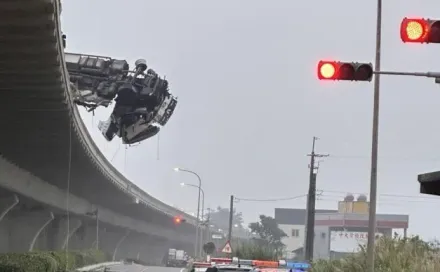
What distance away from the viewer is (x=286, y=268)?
26984mm

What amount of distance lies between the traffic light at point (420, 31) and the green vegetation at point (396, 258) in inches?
323

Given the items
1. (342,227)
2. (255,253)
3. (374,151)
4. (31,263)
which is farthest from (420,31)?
(342,227)

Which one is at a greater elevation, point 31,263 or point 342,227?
point 342,227

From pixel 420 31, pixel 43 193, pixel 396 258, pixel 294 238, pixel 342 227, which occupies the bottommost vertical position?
pixel 294 238

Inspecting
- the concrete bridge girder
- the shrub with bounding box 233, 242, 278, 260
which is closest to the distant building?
the concrete bridge girder

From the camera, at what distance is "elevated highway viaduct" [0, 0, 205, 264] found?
17.2 metres

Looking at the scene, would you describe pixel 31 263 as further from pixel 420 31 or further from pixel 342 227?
pixel 342 227

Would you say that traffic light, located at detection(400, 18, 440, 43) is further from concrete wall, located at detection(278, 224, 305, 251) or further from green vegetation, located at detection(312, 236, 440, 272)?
concrete wall, located at detection(278, 224, 305, 251)

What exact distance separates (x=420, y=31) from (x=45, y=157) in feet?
104

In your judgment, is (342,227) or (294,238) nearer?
(342,227)

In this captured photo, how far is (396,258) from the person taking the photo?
70.7 feet

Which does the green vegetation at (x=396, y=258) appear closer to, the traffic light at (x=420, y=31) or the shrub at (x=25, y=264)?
the traffic light at (x=420, y=31)

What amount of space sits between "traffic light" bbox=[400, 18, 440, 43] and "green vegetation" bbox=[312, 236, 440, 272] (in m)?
8.20

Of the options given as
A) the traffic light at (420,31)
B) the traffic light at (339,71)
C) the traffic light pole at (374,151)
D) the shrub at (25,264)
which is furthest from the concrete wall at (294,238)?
the traffic light at (420,31)
